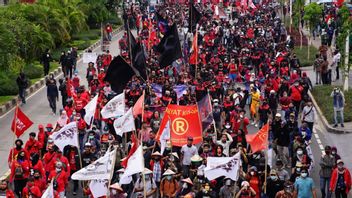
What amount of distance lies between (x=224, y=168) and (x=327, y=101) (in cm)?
1357

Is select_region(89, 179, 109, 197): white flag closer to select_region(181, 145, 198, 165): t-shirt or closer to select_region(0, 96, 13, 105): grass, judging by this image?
select_region(181, 145, 198, 165): t-shirt

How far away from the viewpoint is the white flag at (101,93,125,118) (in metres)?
20.5

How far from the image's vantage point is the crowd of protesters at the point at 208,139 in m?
16.5

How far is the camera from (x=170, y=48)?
26672mm

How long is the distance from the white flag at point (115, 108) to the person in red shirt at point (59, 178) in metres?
3.54

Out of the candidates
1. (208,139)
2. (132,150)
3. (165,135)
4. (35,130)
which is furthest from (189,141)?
(35,130)

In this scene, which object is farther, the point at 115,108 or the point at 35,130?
the point at 35,130

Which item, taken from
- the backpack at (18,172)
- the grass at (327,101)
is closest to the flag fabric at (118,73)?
the backpack at (18,172)

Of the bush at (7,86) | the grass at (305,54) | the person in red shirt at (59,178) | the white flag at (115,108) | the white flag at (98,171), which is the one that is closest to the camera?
the white flag at (98,171)

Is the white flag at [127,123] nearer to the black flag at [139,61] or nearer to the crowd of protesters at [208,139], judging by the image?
the crowd of protesters at [208,139]

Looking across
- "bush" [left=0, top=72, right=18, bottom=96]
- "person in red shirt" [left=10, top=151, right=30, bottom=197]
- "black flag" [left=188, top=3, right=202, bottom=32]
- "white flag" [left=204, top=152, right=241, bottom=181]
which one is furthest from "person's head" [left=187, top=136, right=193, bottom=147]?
"bush" [left=0, top=72, right=18, bottom=96]

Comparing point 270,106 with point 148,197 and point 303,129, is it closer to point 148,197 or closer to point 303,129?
point 303,129

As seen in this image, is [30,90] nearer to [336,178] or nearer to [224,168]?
[224,168]

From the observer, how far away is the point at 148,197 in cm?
1636
